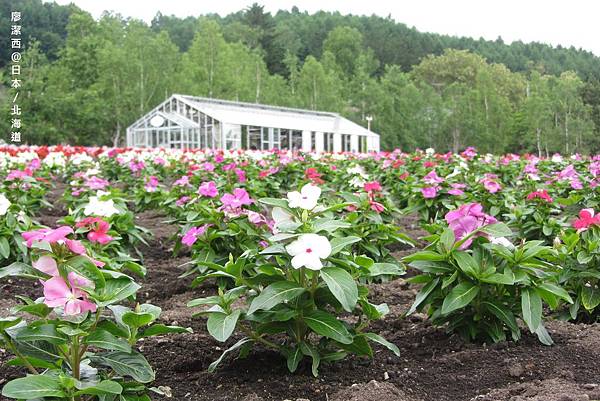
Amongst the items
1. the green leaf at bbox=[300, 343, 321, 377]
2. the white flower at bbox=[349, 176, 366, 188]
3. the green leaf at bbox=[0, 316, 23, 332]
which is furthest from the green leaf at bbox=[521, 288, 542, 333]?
the white flower at bbox=[349, 176, 366, 188]

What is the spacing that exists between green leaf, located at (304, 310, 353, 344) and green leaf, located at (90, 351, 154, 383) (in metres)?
0.54

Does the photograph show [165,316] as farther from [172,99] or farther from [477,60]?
[477,60]

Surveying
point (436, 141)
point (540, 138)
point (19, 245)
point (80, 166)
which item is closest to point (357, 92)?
point (436, 141)

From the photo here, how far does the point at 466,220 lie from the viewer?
237cm

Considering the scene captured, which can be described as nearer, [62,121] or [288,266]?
[288,266]

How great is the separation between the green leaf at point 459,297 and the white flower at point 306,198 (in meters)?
0.63

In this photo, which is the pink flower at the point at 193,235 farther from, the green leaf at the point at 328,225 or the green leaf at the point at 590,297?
the green leaf at the point at 590,297

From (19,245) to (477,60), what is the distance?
2768 inches

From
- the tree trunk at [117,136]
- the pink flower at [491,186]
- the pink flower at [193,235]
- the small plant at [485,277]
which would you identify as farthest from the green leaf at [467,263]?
the tree trunk at [117,136]

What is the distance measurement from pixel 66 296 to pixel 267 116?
27500 millimetres

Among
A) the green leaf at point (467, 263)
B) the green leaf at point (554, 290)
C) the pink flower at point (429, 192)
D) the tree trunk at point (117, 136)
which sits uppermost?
the tree trunk at point (117, 136)

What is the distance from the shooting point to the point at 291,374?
2.29m

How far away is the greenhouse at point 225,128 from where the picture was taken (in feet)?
81.7

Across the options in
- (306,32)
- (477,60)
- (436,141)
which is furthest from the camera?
(306,32)
